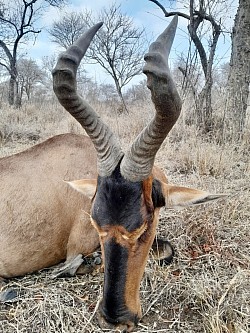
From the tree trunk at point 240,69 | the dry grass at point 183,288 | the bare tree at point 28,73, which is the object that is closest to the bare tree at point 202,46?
the tree trunk at point 240,69

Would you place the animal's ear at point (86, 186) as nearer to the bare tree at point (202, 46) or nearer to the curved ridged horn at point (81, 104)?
the curved ridged horn at point (81, 104)

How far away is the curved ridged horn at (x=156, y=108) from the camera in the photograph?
6.37ft

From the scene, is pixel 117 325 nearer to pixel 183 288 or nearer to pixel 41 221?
pixel 183 288

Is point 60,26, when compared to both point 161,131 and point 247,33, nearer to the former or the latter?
point 247,33

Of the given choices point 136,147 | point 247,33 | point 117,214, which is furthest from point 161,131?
point 247,33

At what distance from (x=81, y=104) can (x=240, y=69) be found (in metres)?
5.96

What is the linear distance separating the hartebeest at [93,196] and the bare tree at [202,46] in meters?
4.75

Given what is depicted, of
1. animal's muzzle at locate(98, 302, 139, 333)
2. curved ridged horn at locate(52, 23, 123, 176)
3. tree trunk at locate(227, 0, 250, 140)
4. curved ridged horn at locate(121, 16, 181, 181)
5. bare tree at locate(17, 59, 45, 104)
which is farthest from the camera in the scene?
bare tree at locate(17, 59, 45, 104)

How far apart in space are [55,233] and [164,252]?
992mm

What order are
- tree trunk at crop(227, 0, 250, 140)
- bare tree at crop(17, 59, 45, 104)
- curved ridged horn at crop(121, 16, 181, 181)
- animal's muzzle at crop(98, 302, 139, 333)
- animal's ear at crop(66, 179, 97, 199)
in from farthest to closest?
bare tree at crop(17, 59, 45, 104) < tree trunk at crop(227, 0, 250, 140) < animal's ear at crop(66, 179, 97, 199) < animal's muzzle at crop(98, 302, 139, 333) < curved ridged horn at crop(121, 16, 181, 181)

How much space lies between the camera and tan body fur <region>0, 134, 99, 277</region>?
317 cm

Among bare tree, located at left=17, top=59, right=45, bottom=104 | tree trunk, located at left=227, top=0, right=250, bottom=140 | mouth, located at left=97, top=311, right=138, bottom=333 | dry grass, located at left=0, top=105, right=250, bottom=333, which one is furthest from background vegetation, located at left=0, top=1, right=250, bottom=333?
bare tree, located at left=17, top=59, right=45, bottom=104

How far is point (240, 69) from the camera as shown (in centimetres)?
763

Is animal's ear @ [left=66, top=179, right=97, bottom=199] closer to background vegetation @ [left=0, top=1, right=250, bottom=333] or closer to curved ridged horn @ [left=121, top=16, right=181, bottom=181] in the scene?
curved ridged horn @ [left=121, top=16, right=181, bottom=181]
